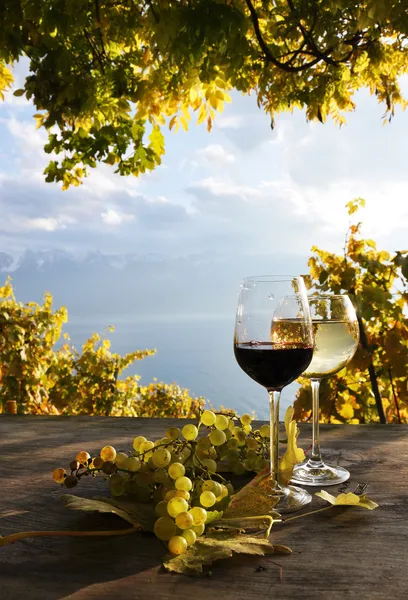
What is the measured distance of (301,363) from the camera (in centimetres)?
85

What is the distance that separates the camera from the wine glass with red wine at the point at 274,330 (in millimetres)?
818

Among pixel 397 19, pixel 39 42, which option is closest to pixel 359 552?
pixel 397 19

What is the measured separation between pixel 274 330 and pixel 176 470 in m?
0.26

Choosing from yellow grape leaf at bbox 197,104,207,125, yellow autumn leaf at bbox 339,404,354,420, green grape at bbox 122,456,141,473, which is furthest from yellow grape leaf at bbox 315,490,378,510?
yellow grape leaf at bbox 197,104,207,125

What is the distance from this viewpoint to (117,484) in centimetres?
73

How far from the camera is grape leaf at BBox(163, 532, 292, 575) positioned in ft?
1.87

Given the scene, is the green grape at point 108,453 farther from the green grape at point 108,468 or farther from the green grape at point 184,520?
the green grape at point 184,520

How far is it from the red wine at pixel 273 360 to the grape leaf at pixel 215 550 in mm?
265

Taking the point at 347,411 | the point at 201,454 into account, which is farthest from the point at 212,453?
the point at 347,411

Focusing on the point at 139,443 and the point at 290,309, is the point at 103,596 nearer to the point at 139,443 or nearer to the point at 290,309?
the point at 139,443

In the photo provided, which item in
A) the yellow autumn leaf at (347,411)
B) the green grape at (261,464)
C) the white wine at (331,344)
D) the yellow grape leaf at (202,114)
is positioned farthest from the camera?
the yellow grape leaf at (202,114)

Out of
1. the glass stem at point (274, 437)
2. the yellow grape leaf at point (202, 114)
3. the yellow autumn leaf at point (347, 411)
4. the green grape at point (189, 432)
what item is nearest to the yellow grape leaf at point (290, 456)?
the glass stem at point (274, 437)

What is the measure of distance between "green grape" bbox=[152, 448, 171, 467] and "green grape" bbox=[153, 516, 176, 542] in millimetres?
98

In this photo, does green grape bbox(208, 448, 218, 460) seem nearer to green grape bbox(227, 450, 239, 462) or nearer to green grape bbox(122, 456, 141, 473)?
green grape bbox(227, 450, 239, 462)
